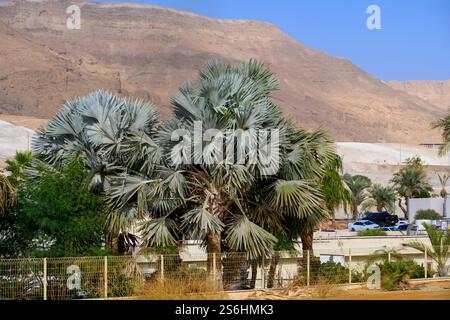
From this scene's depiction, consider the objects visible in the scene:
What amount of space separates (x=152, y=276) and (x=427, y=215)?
43203 mm

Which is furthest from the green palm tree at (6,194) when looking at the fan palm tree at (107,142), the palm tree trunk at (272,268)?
the palm tree trunk at (272,268)

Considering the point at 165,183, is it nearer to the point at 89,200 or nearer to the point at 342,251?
the point at 89,200

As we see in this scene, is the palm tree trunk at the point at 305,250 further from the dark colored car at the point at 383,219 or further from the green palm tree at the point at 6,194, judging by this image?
the dark colored car at the point at 383,219

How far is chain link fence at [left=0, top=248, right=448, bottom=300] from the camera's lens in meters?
19.7

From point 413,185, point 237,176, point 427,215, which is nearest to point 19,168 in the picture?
point 237,176

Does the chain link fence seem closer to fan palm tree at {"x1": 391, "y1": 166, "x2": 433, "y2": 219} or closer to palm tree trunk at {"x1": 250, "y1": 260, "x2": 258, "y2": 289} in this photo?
palm tree trunk at {"x1": 250, "y1": 260, "x2": 258, "y2": 289}

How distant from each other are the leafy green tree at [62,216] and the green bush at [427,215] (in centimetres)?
4241

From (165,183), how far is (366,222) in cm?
4502

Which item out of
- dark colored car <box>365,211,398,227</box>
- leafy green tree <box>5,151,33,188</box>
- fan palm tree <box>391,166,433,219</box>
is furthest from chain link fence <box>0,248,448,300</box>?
fan palm tree <box>391,166,433,219</box>

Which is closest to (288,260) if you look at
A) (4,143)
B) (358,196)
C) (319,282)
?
(319,282)

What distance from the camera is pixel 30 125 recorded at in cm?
14938

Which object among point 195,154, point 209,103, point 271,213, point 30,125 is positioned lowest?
point 271,213

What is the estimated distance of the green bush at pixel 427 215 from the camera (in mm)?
61375

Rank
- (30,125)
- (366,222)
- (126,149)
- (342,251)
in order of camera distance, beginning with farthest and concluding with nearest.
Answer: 1. (30,125)
2. (366,222)
3. (342,251)
4. (126,149)
